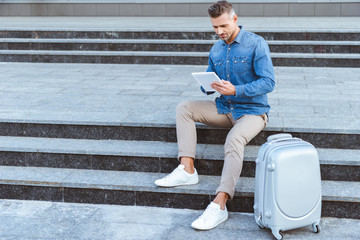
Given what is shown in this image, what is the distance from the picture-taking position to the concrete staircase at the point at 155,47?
27.9 ft

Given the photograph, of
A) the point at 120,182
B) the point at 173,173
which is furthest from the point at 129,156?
the point at 173,173

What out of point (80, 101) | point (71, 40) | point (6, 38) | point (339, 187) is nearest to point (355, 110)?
point (339, 187)

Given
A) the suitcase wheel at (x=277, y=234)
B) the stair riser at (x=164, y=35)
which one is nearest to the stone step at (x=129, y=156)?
the suitcase wheel at (x=277, y=234)

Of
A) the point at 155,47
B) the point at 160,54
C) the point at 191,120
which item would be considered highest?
the point at 155,47

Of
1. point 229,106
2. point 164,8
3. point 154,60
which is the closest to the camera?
point 229,106

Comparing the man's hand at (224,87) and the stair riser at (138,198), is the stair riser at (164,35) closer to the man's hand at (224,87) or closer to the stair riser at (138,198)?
the man's hand at (224,87)

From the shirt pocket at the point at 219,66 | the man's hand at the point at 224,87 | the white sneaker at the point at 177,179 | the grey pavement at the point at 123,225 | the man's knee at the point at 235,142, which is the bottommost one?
the grey pavement at the point at 123,225

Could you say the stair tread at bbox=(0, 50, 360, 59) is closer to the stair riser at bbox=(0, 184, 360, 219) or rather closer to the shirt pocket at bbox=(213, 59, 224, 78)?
the shirt pocket at bbox=(213, 59, 224, 78)

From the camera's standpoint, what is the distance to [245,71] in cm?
426

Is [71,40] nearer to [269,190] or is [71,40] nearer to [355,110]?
[355,110]

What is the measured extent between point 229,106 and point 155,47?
5.05m

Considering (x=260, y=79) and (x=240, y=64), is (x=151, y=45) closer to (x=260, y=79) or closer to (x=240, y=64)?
(x=240, y=64)

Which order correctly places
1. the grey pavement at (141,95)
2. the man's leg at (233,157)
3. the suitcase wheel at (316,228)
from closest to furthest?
the suitcase wheel at (316,228) → the man's leg at (233,157) → the grey pavement at (141,95)

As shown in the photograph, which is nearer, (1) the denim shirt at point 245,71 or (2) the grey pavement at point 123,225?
(2) the grey pavement at point 123,225
